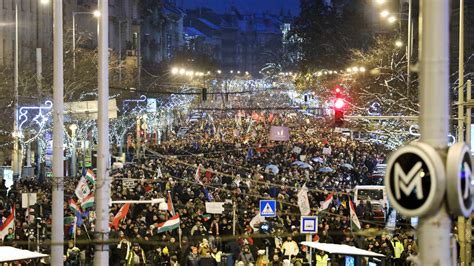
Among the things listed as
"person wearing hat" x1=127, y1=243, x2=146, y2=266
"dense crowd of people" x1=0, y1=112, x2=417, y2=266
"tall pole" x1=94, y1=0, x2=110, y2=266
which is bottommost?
"person wearing hat" x1=127, y1=243, x2=146, y2=266

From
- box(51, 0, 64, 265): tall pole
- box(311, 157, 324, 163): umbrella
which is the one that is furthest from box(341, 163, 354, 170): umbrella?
box(51, 0, 64, 265): tall pole

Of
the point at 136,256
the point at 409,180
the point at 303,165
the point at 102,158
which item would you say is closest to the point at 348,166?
the point at 303,165

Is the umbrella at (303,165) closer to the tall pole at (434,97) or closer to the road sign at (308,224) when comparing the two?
the road sign at (308,224)

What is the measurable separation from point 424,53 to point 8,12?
2256 inches

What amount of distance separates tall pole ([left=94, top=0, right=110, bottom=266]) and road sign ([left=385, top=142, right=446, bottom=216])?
792cm

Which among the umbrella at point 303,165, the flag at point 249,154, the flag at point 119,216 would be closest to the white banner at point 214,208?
the flag at point 119,216

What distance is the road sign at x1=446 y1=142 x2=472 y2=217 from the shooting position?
705 cm

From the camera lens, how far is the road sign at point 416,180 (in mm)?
7004

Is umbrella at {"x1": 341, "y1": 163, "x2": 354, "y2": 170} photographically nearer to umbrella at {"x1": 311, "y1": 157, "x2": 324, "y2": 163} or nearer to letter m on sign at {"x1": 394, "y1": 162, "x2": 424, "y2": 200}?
umbrella at {"x1": 311, "y1": 157, "x2": 324, "y2": 163}

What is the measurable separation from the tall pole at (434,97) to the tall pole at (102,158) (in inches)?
313

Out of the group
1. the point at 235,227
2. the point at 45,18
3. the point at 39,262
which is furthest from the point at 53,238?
the point at 45,18

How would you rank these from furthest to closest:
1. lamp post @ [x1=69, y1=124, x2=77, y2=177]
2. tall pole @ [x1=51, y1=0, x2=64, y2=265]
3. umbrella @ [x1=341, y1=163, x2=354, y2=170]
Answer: umbrella @ [x1=341, y1=163, x2=354, y2=170]
lamp post @ [x1=69, y1=124, x2=77, y2=177]
tall pole @ [x1=51, y1=0, x2=64, y2=265]

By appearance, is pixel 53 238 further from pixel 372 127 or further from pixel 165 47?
pixel 165 47

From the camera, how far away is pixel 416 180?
711 centimetres
